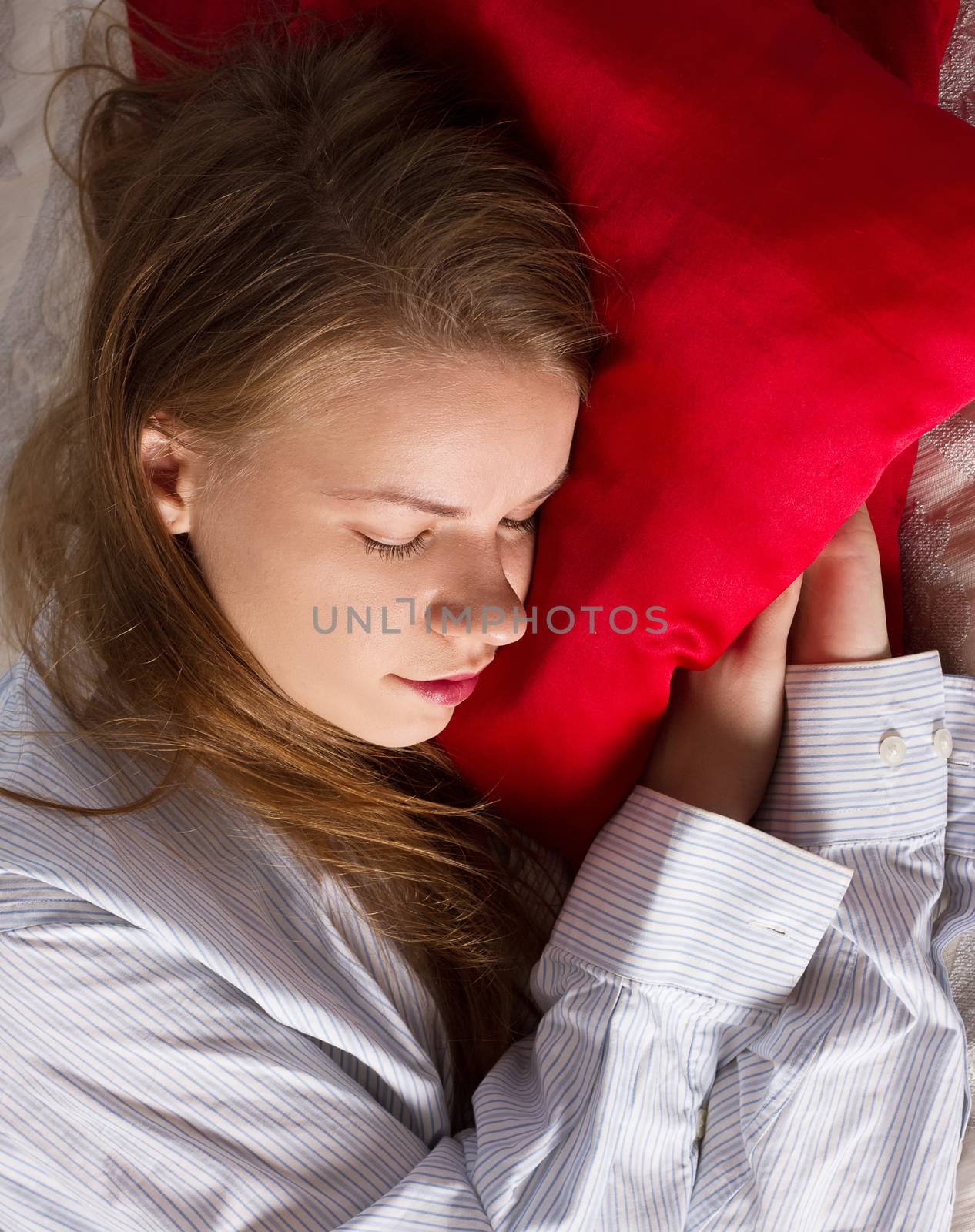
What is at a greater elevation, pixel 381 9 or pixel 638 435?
pixel 381 9

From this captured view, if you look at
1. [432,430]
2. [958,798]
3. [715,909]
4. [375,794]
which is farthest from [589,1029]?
[432,430]

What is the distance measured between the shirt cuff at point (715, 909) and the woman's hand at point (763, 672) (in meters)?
0.04

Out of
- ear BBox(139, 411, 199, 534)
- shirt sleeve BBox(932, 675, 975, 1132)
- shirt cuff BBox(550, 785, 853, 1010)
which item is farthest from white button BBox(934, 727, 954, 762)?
ear BBox(139, 411, 199, 534)

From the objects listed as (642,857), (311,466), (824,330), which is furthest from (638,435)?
(642,857)

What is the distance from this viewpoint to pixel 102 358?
863mm

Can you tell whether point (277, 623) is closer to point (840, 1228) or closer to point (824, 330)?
point (824, 330)

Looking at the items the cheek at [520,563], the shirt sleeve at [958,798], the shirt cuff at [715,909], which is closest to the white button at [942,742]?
the shirt sleeve at [958,798]

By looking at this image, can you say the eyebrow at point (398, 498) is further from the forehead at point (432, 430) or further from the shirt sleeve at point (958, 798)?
the shirt sleeve at point (958, 798)

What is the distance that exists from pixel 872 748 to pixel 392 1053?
50 cm

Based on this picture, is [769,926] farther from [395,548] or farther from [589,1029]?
[395,548]

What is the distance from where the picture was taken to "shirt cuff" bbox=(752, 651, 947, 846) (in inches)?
34.3

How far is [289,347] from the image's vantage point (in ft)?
2.53

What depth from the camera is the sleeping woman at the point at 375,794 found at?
779 mm

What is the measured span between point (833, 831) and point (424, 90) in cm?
71
